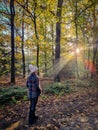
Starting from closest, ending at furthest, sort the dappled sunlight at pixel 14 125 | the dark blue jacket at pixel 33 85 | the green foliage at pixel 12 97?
1. the dappled sunlight at pixel 14 125
2. the dark blue jacket at pixel 33 85
3. the green foliage at pixel 12 97

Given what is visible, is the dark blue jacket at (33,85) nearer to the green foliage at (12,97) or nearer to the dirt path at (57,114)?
the dirt path at (57,114)

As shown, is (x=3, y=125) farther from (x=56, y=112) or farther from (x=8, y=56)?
(x=8, y=56)

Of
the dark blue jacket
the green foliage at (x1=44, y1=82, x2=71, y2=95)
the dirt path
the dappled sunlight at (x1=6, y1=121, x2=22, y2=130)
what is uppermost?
the dark blue jacket

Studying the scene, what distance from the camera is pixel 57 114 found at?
21.7 ft

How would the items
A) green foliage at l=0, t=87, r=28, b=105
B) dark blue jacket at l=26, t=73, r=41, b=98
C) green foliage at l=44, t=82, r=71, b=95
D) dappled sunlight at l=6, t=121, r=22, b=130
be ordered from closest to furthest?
1. dappled sunlight at l=6, t=121, r=22, b=130
2. dark blue jacket at l=26, t=73, r=41, b=98
3. green foliage at l=0, t=87, r=28, b=105
4. green foliage at l=44, t=82, r=71, b=95

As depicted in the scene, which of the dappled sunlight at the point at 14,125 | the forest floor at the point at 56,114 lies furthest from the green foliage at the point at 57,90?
the dappled sunlight at the point at 14,125

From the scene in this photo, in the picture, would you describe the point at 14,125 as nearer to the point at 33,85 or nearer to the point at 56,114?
the point at 33,85

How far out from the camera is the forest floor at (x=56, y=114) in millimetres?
5539

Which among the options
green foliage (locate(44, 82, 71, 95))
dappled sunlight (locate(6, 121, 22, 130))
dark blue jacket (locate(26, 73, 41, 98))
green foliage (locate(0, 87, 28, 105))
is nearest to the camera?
dappled sunlight (locate(6, 121, 22, 130))

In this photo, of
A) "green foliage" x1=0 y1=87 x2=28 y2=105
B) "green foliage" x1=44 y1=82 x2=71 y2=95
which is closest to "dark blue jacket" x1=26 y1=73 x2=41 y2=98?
"green foliage" x1=0 y1=87 x2=28 y2=105

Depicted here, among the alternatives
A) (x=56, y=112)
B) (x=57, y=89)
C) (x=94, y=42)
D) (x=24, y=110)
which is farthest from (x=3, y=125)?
(x=94, y=42)

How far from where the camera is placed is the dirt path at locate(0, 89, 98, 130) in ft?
18.2

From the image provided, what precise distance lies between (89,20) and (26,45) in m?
8.82

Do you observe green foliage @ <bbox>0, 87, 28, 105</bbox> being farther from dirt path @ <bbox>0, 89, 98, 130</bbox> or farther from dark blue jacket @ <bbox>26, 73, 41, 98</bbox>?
dark blue jacket @ <bbox>26, 73, 41, 98</bbox>
